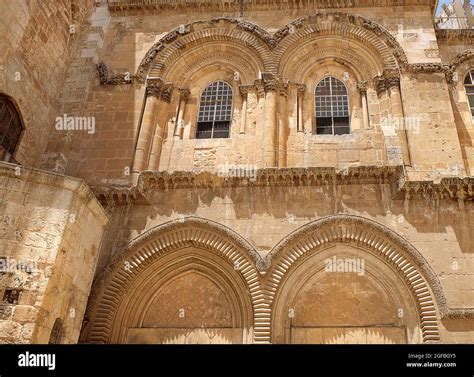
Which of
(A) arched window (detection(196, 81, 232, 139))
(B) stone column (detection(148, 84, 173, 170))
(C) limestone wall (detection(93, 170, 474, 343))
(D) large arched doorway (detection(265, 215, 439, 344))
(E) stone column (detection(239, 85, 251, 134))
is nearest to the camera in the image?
(D) large arched doorway (detection(265, 215, 439, 344))

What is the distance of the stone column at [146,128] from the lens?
467 inches

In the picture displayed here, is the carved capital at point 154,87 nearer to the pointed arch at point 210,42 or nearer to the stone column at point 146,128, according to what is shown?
the stone column at point 146,128

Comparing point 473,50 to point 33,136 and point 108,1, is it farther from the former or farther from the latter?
point 33,136

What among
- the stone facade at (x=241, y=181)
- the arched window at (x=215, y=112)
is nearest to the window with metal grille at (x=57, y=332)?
the stone facade at (x=241, y=181)

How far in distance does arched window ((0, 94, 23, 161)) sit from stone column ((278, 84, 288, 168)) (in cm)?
628

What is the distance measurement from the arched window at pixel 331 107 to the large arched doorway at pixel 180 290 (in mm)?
4152

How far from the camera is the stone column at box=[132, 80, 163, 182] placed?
11874 millimetres

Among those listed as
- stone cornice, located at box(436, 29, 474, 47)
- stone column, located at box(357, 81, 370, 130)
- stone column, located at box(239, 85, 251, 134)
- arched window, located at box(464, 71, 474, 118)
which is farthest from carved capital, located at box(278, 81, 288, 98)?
arched window, located at box(464, 71, 474, 118)

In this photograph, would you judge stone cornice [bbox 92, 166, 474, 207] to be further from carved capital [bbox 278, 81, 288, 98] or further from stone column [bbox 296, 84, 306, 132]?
carved capital [bbox 278, 81, 288, 98]

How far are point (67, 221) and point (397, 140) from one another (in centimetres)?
771

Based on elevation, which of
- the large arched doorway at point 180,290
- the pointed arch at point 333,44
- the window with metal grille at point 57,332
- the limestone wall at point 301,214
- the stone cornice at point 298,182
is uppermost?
the pointed arch at point 333,44

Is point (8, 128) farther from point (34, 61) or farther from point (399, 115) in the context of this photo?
point (399, 115)

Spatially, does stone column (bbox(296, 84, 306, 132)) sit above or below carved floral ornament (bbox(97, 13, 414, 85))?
below

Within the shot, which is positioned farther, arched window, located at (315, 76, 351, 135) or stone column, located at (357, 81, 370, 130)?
arched window, located at (315, 76, 351, 135)
